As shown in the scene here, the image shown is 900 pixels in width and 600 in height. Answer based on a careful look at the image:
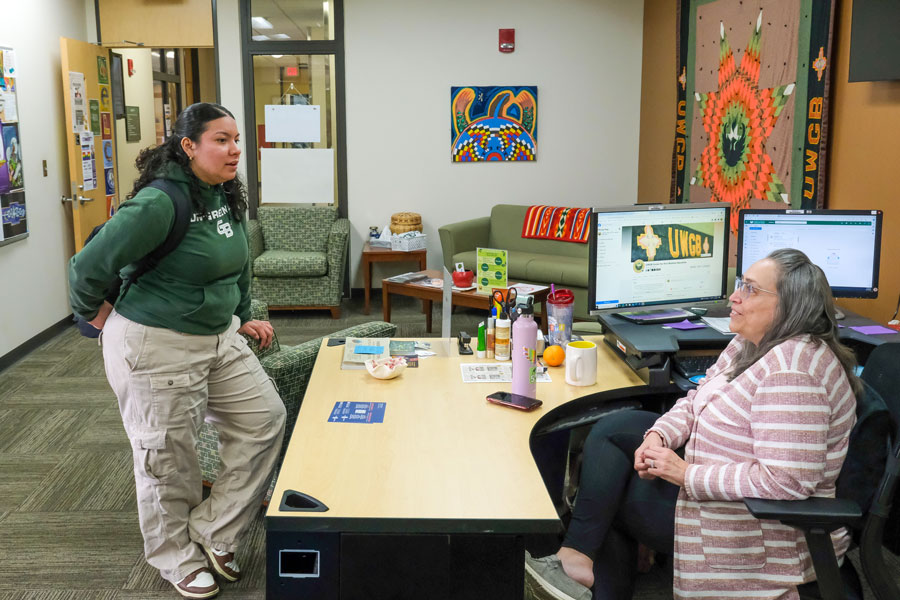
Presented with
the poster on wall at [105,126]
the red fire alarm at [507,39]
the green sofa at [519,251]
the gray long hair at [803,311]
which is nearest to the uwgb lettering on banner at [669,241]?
the gray long hair at [803,311]

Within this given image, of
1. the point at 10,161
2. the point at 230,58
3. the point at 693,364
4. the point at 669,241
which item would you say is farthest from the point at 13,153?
the point at 693,364

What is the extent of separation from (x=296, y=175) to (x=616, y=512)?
17.4 feet

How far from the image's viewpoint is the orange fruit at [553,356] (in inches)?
107

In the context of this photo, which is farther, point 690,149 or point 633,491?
point 690,149

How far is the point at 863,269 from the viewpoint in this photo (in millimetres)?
2961

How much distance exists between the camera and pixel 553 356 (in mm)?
2725

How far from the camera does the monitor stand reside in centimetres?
293

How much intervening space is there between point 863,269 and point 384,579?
207 cm

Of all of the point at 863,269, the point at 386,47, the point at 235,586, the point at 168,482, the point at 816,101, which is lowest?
the point at 235,586

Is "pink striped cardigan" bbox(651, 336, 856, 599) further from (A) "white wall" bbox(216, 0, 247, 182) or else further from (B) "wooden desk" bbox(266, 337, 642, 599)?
(A) "white wall" bbox(216, 0, 247, 182)

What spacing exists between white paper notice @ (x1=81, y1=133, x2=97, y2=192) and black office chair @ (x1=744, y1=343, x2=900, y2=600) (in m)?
5.34

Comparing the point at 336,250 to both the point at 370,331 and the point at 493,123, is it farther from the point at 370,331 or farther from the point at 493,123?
the point at 370,331

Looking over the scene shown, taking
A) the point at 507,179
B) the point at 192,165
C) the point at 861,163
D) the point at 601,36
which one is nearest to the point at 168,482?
the point at 192,165

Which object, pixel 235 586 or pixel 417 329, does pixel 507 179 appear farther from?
pixel 235 586
